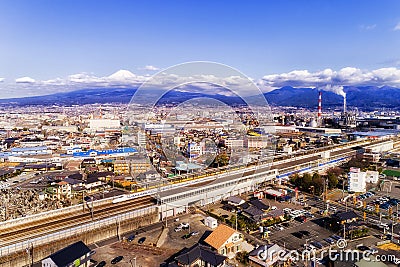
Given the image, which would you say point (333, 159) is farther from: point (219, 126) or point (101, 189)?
point (219, 126)

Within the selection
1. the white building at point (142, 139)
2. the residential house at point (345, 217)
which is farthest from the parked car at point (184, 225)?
the white building at point (142, 139)

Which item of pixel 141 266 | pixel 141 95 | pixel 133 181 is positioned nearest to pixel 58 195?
pixel 133 181

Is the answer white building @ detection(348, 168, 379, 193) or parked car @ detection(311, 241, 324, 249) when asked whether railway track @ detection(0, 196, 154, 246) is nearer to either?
parked car @ detection(311, 241, 324, 249)

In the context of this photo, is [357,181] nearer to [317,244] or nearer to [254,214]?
[254,214]

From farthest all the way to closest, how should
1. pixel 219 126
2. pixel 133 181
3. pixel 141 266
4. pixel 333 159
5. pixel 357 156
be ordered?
pixel 219 126 → pixel 357 156 → pixel 333 159 → pixel 133 181 → pixel 141 266

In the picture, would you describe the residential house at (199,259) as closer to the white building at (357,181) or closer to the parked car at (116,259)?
the parked car at (116,259)
